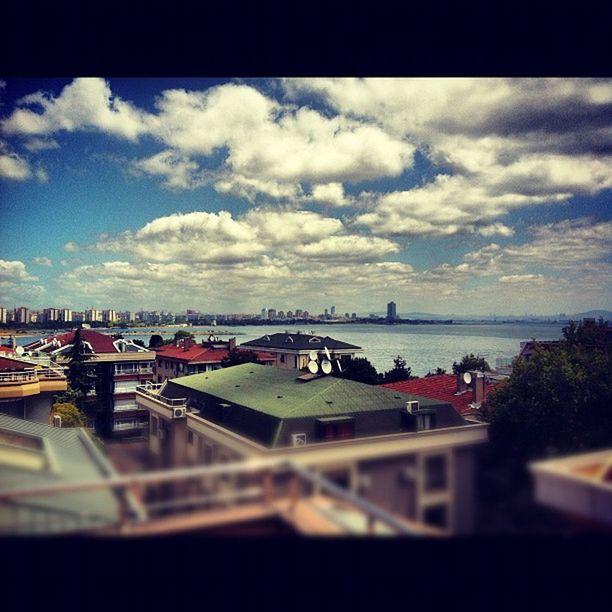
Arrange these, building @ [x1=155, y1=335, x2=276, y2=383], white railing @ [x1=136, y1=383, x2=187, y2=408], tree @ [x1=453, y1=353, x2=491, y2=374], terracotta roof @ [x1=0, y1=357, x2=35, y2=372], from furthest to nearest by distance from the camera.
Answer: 1. tree @ [x1=453, y1=353, x2=491, y2=374]
2. building @ [x1=155, y1=335, x2=276, y2=383]
3. white railing @ [x1=136, y1=383, x2=187, y2=408]
4. terracotta roof @ [x1=0, y1=357, x2=35, y2=372]

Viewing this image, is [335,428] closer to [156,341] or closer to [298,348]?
[298,348]

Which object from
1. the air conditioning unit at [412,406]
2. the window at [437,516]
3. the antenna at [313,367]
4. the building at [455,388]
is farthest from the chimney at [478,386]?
the window at [437,516]

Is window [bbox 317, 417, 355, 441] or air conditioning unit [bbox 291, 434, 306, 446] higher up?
window [bbox 317, 417, 355, 441]

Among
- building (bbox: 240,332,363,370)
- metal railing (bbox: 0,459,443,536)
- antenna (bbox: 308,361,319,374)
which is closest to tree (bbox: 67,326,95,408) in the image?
building (bbox: 240,332,363,370)

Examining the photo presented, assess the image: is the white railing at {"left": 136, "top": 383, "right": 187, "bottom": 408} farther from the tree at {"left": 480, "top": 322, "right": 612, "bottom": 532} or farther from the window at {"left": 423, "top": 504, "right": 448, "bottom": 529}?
the tree at {"left": 480, "top": 322, "right": 612, "bottom": 532}

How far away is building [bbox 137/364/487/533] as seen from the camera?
2178mm

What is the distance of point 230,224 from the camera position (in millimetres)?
4102

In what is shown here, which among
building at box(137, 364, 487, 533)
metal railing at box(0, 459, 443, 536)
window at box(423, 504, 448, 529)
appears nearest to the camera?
metal railing at box(0, 459, 443, 536)

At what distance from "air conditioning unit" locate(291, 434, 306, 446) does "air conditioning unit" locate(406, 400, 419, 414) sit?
0.91 m

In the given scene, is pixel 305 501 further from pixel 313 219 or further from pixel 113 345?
pixel 113 345

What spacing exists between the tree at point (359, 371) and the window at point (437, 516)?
2.68m

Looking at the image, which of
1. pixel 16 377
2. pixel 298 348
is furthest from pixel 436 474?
pixel 16 377

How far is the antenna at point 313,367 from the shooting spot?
15.3 ft
